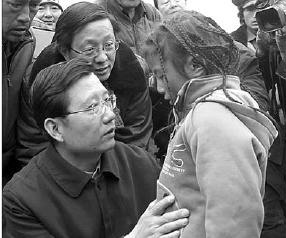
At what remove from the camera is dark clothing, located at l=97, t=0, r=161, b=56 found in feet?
12.0

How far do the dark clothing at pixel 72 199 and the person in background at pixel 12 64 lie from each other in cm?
46

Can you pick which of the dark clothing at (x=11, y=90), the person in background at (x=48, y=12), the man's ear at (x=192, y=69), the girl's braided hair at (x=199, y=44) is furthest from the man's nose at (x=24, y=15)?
the person in background at (x=48, y=12)

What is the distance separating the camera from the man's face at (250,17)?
143 inches

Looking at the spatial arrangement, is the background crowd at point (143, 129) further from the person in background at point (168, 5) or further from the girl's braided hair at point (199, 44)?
the person in background at point (168, 5)

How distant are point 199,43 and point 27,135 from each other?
1.19 metres

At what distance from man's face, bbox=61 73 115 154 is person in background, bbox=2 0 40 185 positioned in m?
0.52

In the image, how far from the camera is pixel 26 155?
2.72 m

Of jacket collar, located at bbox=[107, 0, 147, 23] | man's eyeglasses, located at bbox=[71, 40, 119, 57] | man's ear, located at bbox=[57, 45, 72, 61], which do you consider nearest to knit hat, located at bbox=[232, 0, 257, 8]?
jacket collar, located at bbox=[107, 0, 147, 23]

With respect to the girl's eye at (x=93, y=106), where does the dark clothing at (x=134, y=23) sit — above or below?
below

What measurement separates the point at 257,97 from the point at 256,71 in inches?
11.4

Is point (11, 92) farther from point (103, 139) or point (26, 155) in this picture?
point (103, 139)

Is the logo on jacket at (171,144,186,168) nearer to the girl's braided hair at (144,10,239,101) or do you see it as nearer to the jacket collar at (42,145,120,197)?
the girl's braided hair at (144,10,239,101)

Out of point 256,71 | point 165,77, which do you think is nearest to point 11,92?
point 165,77

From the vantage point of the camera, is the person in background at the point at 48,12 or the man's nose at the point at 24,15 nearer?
the man's nose at the point at 24,15
